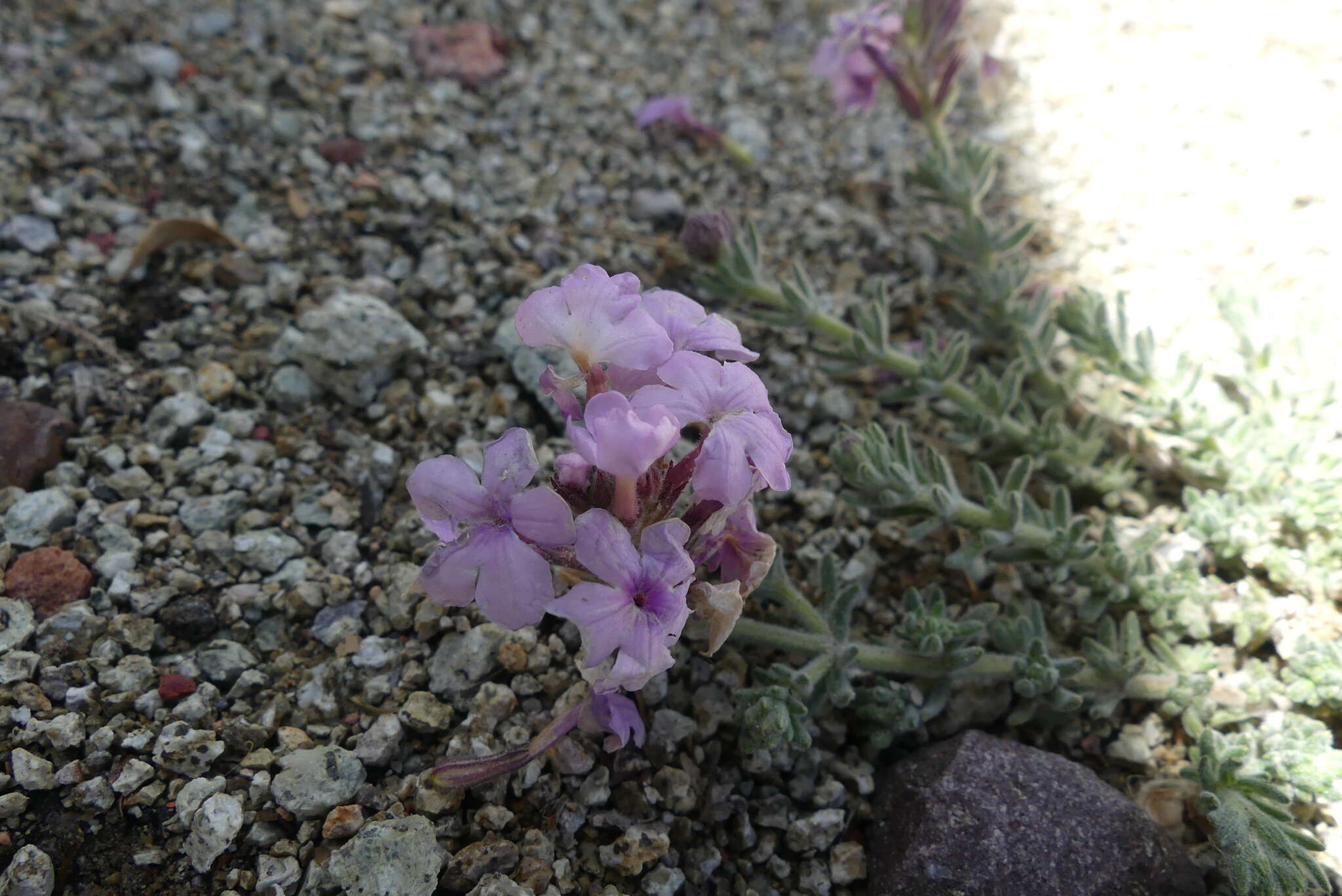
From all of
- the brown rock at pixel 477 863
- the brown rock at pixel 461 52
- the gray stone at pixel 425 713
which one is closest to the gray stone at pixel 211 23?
the brown rock at pixel 461 52

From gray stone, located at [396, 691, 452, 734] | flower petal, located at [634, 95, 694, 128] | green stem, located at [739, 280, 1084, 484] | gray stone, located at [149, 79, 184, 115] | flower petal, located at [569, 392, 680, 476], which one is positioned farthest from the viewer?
flower petal, located at [634, 95, 694, 128]

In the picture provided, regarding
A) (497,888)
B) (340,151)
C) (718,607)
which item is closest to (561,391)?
(718,607)

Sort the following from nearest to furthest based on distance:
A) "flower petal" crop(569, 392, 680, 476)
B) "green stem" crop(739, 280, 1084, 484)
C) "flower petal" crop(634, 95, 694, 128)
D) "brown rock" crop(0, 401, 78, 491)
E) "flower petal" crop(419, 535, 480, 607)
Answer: "flower petal" crop(569, 392, 680, 476), "flower petal" crop(419, 535, 480, 607), "brown rock" crop(0, 401, 78, 491), "green stem" crop(739, 280, 1084, 484), "flower petal" crop(634, 95, 694, 128)

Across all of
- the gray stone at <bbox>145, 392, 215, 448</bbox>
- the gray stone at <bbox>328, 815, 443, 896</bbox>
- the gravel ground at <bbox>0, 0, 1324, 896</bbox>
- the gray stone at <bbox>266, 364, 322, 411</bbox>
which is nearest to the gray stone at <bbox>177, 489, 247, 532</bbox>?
the gravel ground at <bbox>0, 0, 1324, 896</bbox>

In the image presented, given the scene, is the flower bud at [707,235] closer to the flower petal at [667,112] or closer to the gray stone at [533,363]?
the gray stone at [533,363]

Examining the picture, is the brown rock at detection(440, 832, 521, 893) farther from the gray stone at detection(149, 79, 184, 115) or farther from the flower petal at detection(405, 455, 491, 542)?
the gray stone at detection(149, 79, 184, 115)

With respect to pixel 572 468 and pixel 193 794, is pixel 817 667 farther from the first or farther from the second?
pixel 193 794

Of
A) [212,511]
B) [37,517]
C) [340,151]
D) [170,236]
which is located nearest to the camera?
[37,517]

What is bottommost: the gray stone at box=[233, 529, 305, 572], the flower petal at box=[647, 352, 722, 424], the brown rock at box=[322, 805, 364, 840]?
the brown rock at box=[322, 805, 364, 840]
